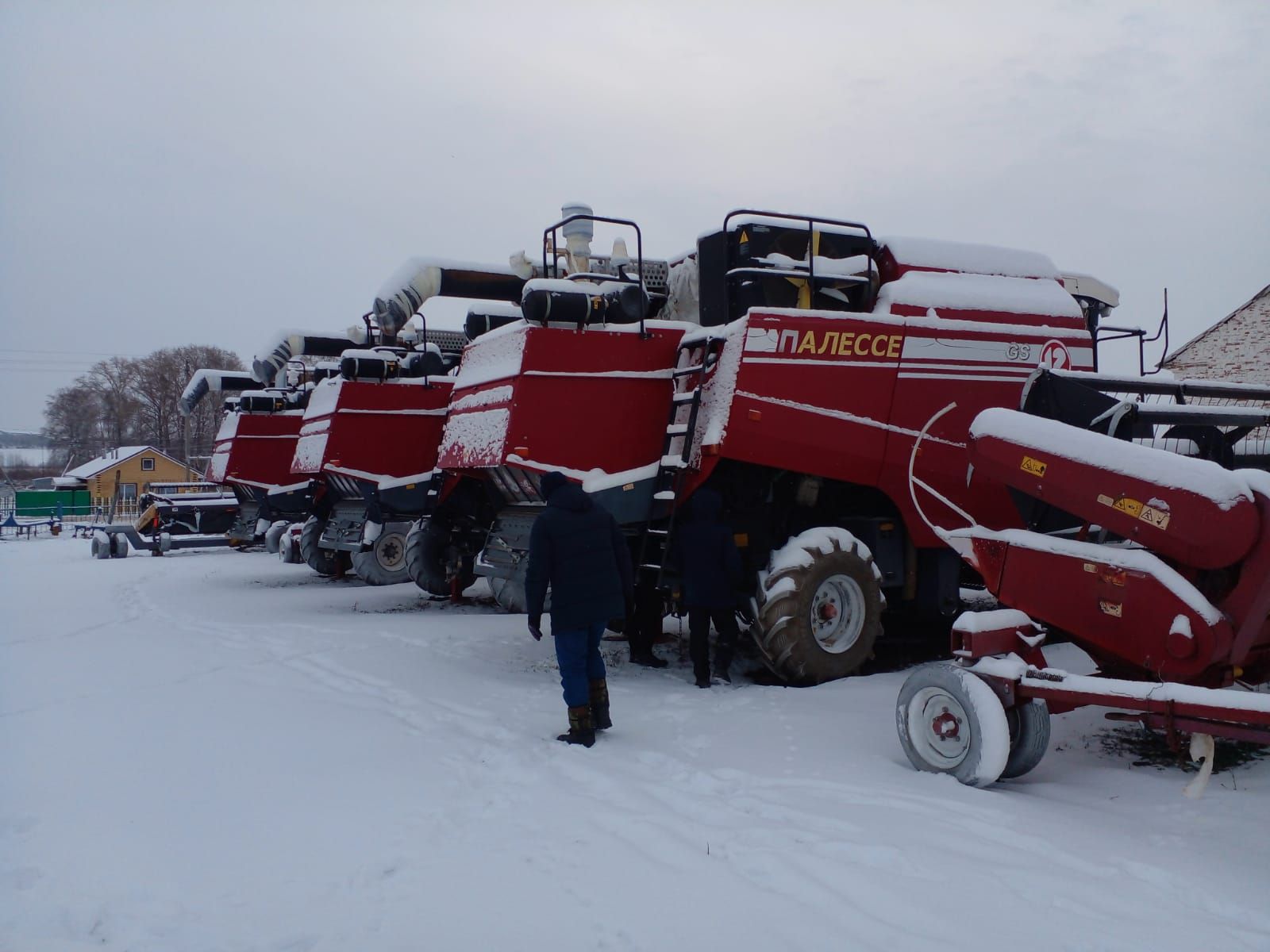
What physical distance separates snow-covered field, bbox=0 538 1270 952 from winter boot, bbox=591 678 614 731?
0.39 feet

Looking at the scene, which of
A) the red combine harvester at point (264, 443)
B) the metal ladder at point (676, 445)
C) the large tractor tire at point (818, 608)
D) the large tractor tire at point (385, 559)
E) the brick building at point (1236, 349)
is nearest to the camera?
the large tractor tire at point (818, 608)

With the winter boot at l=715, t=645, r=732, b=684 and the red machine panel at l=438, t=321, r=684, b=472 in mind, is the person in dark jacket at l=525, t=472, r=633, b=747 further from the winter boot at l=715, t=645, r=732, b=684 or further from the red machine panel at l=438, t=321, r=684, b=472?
the winter boot at l=715, t=645, r=732, b=684

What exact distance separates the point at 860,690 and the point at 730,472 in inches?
75.9

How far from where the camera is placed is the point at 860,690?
6.90m

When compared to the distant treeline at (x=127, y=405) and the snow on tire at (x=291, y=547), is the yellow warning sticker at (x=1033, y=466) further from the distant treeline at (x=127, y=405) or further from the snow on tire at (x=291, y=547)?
the distant treeline at (x=127, y=405)

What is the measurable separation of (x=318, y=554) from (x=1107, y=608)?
13.3 m

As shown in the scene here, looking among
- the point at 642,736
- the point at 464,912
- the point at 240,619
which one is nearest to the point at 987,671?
the point at 642,736

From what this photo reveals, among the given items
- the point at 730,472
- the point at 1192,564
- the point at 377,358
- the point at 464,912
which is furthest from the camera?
the point at 377,358

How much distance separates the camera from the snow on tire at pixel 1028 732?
187 inches

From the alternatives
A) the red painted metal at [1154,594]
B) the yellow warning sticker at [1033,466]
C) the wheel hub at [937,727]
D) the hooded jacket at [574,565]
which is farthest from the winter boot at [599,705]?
the yellow warning sticker at [1033,466]

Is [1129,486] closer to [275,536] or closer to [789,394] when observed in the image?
[789,394]

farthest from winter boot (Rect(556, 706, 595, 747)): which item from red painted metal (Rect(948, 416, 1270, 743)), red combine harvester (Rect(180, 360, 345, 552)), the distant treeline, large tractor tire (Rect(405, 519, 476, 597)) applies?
the distant treeline

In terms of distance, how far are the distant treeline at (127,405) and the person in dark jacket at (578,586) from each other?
2113 inches

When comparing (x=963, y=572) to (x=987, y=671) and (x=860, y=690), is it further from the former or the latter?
(x=987, y=671)
